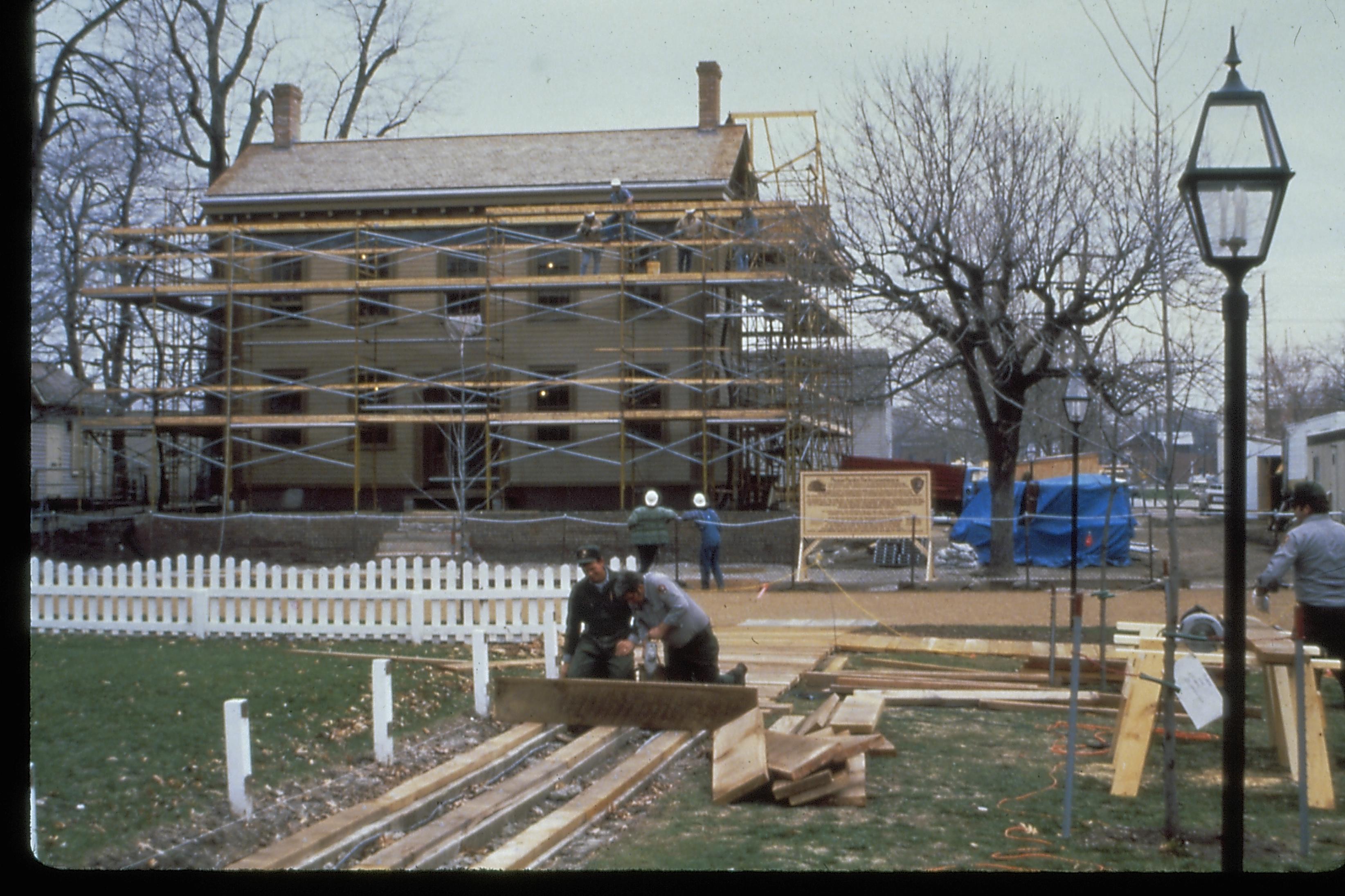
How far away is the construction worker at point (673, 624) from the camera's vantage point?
32.7 ft

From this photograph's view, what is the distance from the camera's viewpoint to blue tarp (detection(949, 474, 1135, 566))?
23.7 metres

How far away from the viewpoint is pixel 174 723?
27.6ft

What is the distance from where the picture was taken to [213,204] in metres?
31.6

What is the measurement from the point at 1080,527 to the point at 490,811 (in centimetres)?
1925

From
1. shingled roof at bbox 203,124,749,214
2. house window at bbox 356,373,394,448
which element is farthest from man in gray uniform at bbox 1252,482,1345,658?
house window at bbox 356,373,394,448

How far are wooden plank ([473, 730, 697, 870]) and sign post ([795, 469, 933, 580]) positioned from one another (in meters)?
13.2

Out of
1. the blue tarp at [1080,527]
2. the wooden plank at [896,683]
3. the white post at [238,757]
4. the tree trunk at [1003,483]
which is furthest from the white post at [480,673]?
the tree trunk at [1003,483]

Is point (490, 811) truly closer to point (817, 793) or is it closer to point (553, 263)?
point (817, 793)

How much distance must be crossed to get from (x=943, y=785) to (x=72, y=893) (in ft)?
16.8

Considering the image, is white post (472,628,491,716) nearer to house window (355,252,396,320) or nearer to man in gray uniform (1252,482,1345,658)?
man in gray uniform (1252,482,1345,658)

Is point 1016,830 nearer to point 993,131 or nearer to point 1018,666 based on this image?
point 1018,666

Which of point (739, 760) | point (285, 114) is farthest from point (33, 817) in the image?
point (285, 114)

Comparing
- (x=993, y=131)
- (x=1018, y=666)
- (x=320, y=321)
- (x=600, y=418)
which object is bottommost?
(x=1018, y=666)

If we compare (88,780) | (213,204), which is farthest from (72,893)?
(213,204)
